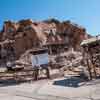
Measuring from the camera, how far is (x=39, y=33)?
55875 millimetres

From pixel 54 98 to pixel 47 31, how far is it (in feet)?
164

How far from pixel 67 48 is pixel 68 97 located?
121ft

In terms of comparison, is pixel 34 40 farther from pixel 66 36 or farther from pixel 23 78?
pixel 23 78

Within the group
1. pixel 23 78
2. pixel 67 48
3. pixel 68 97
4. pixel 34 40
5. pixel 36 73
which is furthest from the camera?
pixel 34 40

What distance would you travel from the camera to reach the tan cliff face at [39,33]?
2104 inches

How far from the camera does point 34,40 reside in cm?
5328

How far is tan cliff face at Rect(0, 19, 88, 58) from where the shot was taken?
53438 millimetres

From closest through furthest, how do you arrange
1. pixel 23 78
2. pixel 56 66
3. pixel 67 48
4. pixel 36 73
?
pixel 36 73 < pixel 23 78 < pixel 56 66 < pixel 67 48

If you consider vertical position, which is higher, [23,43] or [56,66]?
[23,43]

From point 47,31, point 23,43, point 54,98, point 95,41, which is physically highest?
point 47,31

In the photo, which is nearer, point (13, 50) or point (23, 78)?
point (23, 78)

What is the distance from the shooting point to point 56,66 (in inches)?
1083

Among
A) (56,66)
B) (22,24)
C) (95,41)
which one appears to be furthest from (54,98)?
(22,24)

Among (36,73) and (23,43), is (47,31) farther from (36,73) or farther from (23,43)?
(36,73)
